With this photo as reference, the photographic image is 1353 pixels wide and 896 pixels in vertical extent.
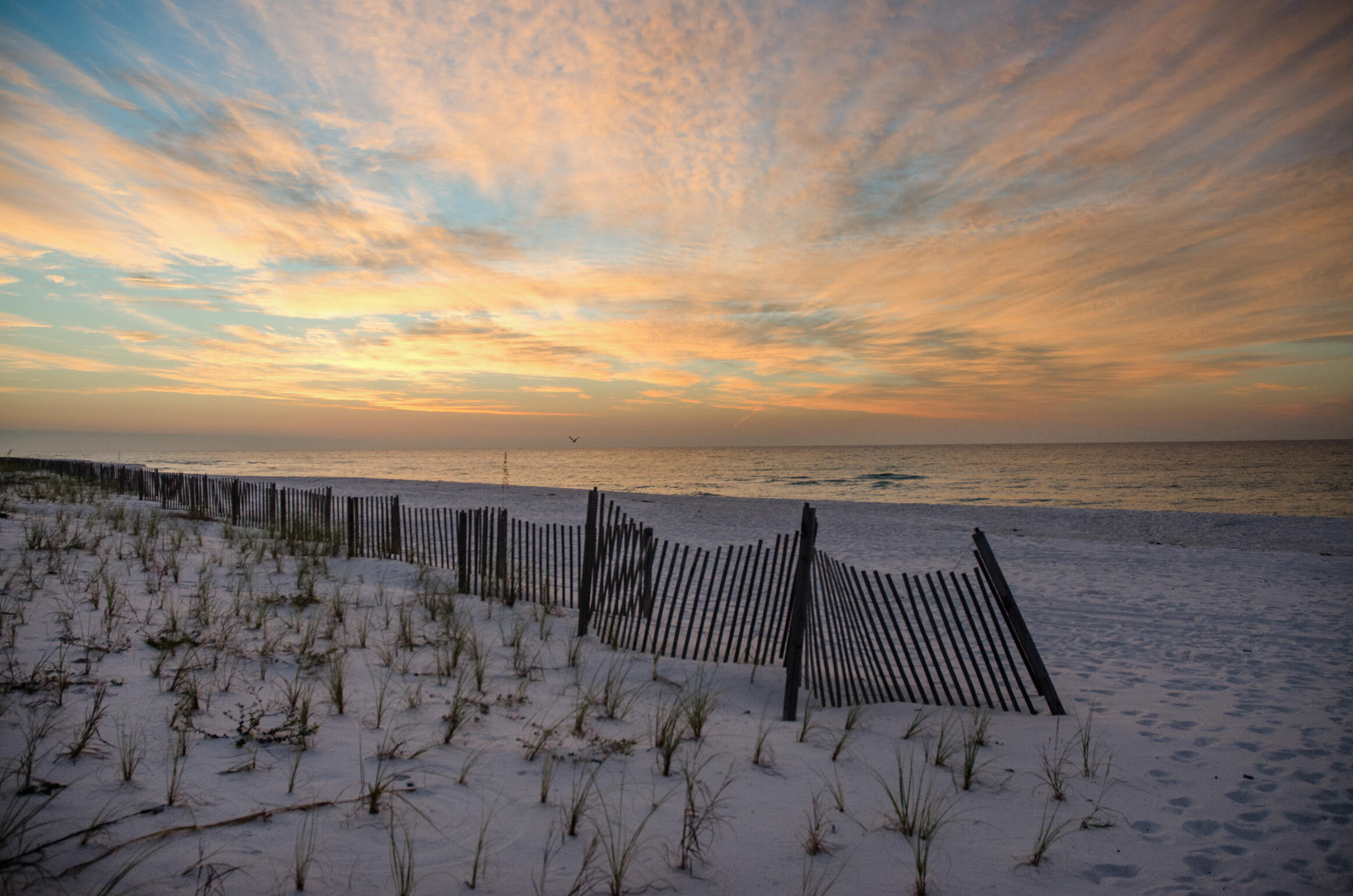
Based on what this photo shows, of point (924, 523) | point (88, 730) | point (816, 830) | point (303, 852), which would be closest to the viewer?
point (303, 852)

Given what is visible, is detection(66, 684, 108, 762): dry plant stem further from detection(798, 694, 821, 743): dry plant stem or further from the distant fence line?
detection(798, 694, 821, 743): dry plant stem

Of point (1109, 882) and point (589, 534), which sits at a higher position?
point (589, 534)

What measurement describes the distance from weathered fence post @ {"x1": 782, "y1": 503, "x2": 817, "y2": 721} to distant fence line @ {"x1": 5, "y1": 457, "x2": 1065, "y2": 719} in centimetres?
1

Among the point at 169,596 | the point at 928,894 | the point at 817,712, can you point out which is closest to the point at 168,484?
the point at 169,596

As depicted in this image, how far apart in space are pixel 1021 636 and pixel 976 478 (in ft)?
171

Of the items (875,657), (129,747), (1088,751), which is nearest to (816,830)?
(875,657)

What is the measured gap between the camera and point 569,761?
390 cm

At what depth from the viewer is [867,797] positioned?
3684mm

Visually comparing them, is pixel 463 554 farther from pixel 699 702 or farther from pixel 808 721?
pixel 808 721

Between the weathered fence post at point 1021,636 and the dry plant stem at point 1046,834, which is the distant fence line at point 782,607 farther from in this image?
the dry plant stem at point 1046,834

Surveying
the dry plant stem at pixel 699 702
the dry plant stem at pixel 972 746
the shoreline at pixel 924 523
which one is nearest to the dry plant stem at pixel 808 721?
the dry plant stem at pixel 699 702

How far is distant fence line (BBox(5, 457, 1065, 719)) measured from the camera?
505cm

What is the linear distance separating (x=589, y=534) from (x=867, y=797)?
424 cm

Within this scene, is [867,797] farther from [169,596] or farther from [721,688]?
[169,596]
